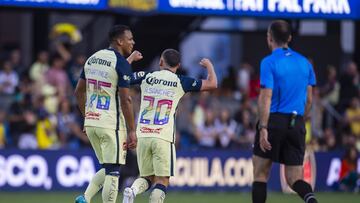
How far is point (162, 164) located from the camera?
41.6 feet

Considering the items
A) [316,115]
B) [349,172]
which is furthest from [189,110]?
[349,172]

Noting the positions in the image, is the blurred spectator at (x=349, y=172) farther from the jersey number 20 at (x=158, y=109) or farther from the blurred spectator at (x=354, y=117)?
the jersey number 20 at (x=158, y=109)

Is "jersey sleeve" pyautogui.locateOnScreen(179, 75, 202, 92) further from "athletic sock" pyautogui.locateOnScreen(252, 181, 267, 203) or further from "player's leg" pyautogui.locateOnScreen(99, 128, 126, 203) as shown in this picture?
"athletic sock" pyautogui.locateOnScreen(252, 181, 267, 203)

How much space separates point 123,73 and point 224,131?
10382mm

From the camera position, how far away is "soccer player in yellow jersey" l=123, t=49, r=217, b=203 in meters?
12.6

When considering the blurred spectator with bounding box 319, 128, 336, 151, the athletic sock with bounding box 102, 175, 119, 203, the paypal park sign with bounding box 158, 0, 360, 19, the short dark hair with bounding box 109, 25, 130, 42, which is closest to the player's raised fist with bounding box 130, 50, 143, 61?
the short dark hair with bounding box 109, 25, 130, 42

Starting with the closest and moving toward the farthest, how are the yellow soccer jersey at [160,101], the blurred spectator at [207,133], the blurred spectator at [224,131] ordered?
the yellow soccer jersey at [160,101] < the blurred spectator at [207,133] < the blurred spectator at [224,131]

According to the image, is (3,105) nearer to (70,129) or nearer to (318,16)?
(70,129)

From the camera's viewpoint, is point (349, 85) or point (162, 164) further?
point (349, 85)

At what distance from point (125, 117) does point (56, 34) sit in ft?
42.1

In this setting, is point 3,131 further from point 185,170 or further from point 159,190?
point 159,190

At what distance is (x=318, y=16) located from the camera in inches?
866

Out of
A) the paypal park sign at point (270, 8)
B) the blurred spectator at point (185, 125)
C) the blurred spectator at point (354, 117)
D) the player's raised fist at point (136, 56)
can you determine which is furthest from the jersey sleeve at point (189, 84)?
the blurred spectator at point (354, 117)

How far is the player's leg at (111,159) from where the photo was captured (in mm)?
12438
